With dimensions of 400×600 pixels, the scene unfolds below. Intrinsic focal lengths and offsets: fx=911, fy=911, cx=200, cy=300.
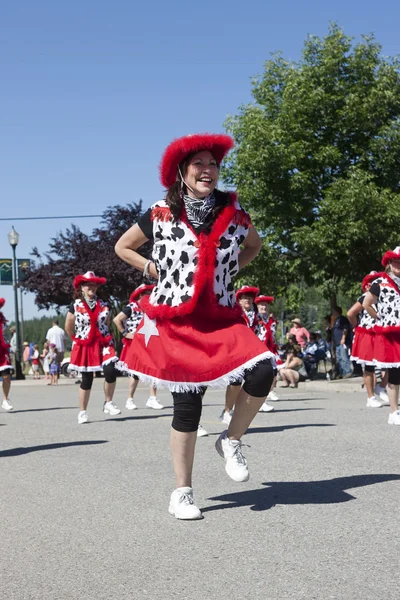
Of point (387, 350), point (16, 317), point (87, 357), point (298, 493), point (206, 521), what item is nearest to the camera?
point (206, 521)

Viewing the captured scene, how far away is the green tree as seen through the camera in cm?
2549

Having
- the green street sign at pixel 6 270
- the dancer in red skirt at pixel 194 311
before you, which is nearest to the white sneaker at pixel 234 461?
the dancer in red skirt at pixel 194 311

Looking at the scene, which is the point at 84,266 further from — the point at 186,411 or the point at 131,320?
the point at 186,411

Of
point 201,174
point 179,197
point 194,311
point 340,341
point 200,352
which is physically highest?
point 201,174

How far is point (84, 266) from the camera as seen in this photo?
36.8 m

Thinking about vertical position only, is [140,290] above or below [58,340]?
above

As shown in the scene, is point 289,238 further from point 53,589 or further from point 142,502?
point 53,589

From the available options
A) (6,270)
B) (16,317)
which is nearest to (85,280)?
(16,317)

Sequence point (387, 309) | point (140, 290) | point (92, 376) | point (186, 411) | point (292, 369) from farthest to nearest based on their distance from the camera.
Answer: point (292, 369) < point (140, 290) < point (92, 376) < point (387, 309) < point (186, 411)

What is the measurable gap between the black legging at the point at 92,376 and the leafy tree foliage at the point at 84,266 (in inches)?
891

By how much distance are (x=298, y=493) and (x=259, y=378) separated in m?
0.91

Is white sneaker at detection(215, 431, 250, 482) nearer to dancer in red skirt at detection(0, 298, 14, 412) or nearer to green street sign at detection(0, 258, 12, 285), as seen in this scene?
dancer in red skirt at detection(0, 298, 14, 412)

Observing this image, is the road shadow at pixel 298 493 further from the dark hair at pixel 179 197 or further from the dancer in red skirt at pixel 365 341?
the dancer in red skirt at pixel 365 341

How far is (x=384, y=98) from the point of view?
2617 cm
